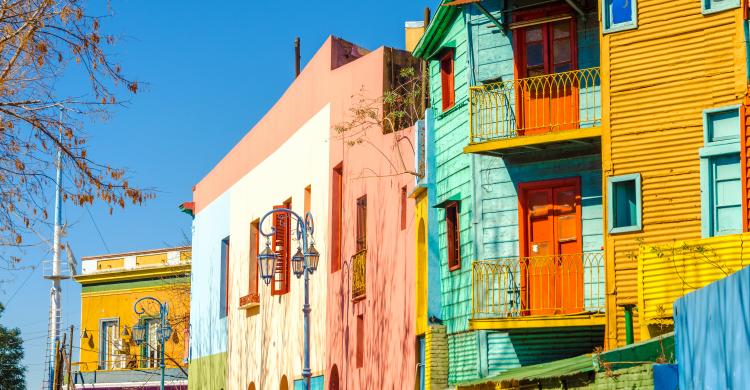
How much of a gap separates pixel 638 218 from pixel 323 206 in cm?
1147

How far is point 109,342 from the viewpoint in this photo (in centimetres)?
5397

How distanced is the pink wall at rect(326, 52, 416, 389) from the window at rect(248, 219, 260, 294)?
7.08 m

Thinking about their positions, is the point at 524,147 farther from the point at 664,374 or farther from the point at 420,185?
the point at 664,374

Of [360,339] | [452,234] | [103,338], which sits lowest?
[360,339]

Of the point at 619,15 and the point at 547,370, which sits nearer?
the point at 547,370

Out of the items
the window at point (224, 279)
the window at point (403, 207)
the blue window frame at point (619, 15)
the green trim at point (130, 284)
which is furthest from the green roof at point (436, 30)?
the green trim at point (130, 284)

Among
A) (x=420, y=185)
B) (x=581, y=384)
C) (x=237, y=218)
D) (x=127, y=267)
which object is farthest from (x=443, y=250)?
(x=127, y=267)

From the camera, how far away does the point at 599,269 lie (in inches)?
811

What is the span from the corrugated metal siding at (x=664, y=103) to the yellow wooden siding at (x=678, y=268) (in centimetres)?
83

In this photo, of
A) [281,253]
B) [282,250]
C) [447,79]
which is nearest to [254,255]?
[282,250]

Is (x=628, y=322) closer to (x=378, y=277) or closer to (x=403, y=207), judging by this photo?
(x=403, y=207)

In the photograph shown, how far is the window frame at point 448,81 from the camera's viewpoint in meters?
23.6

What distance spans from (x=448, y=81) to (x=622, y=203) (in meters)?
5.26

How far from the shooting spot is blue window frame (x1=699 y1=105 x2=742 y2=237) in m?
18.4
